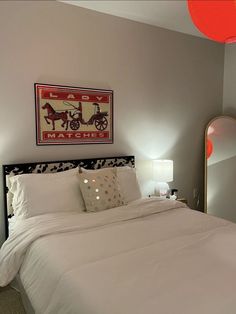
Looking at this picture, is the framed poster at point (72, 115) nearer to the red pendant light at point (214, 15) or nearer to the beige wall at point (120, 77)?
the beige wall at point (120, 77)

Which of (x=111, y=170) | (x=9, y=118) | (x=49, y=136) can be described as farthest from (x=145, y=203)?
(x=9, y=118)

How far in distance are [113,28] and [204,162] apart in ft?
6.82

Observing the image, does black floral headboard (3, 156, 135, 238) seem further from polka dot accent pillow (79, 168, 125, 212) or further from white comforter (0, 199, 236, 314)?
white comforter (0, 199, 236, 314)

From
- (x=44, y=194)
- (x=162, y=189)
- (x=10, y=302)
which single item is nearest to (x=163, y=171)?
(x=162, y=189)

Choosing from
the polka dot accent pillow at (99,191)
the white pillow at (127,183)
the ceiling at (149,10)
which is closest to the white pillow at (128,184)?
the white pillow at (127,183)

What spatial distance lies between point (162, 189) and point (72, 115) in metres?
1.36

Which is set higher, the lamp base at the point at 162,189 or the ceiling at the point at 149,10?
the ceiling at the point at 149,10

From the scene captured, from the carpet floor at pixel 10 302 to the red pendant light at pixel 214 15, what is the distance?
2213mm

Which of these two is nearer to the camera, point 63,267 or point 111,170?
point 63,267

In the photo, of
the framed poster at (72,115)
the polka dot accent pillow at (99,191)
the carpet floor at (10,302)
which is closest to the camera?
the carpet floor at (10,302)

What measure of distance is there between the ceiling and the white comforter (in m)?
1.92

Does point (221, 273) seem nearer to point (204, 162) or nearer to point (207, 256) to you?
point (207, 256)

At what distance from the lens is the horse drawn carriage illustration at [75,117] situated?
2.51m

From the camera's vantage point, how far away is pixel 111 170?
250 cm
